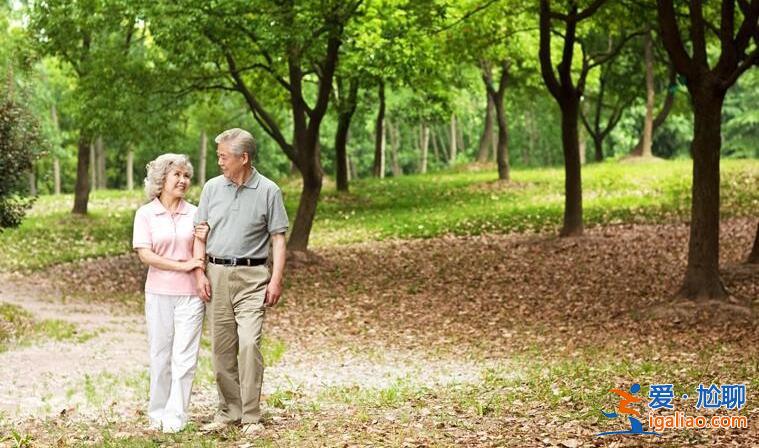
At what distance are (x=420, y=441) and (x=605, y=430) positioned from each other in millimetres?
1379

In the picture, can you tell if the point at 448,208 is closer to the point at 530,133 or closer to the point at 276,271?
the point at 276,271

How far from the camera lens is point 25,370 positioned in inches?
446

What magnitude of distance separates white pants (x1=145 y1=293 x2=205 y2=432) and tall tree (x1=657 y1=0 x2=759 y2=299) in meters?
8.43

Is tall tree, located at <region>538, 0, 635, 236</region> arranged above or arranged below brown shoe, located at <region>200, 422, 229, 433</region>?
above

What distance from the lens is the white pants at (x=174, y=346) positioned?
7953 mm

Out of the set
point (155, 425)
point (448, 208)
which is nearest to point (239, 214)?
point (155, 425)

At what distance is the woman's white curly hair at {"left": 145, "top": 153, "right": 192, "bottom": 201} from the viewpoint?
7809 millimetres

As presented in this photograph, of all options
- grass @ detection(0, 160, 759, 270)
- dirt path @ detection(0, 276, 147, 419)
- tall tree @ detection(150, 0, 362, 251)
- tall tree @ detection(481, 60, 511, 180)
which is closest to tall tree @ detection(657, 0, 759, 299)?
tall tree @ detection(150, 0, 362, 251)

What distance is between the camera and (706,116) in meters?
14.1

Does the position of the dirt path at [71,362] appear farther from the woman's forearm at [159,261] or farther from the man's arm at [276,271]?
the man's arm at [276,271]

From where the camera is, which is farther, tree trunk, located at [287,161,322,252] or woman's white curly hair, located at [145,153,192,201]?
tree trunk, located at [287,161,322,252]

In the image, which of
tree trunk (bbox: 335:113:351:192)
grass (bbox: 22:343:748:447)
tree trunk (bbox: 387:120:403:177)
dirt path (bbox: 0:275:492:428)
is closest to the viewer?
grass (bbox: 22:343:748:447)

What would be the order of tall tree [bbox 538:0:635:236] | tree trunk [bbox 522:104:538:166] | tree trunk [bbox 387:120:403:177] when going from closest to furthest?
tall tree [bbox 538:0:635:236], tree trunk [bbox 387:120:403:177], tree trunk [bbox 522:104:538:166]

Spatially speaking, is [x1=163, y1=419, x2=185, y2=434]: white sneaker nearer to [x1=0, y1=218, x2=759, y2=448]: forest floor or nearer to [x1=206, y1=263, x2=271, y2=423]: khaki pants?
[x1=0, y1=218, x2=759, y2=448]: forest floor
